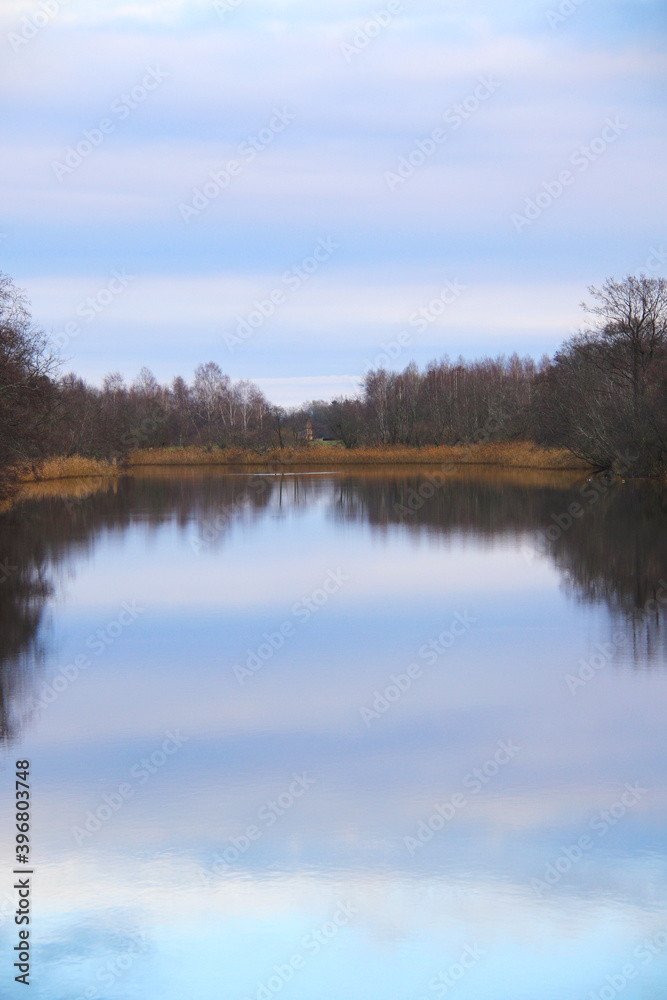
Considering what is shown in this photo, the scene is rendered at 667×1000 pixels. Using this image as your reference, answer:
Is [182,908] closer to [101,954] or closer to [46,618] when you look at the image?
[101,954]

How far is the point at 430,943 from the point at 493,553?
14.3 metres

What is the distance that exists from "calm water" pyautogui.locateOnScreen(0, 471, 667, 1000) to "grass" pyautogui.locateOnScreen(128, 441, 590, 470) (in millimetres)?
47258

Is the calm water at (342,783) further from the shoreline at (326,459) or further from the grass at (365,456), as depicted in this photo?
the grass at (365,456)

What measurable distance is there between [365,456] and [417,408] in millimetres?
11153

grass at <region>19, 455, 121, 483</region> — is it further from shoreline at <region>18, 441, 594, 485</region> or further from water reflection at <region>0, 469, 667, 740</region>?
water reflection at <region>0, 469, 667, 740</region>

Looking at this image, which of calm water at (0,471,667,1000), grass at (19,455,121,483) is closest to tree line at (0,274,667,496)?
grass at (19,455,121,483)

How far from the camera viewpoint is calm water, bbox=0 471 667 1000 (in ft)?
14.8

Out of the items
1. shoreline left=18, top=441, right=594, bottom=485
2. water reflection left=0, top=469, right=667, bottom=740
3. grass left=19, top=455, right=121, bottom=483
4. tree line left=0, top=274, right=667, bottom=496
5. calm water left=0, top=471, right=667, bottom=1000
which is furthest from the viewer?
shoreline left=18, top=441, right=594, bottom=485

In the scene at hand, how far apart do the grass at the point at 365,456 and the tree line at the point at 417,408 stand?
52.4 inches

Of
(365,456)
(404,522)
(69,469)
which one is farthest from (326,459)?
(404,522)

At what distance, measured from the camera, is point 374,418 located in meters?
84.4

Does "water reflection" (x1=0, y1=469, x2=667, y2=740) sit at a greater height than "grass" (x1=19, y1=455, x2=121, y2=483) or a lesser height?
lesser

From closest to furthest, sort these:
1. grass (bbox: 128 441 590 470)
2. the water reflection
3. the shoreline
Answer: the water reflection
the shoreline
grass (bbox: 128 441 590 470)

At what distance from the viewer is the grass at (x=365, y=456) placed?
2530 inches
